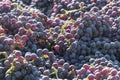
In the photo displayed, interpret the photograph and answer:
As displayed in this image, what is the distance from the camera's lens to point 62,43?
6.41ft

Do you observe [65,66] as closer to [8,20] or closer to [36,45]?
[36,45]

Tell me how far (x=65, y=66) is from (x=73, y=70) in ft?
0.15

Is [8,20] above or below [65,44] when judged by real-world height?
above

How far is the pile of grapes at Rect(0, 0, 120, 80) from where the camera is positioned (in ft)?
5.47

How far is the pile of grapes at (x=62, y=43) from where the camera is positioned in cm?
167

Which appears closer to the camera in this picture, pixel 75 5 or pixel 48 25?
pixel 48 25

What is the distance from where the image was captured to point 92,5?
7.62 ft

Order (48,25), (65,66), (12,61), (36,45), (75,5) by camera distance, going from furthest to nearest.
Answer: (75,5)
(48,25)
(36,45)
(65,66)
(12,61)

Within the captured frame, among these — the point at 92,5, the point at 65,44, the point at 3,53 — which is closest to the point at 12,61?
the point at 3,53

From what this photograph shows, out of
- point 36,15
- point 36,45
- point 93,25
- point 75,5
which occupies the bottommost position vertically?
point 36,45

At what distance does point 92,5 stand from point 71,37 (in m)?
0.44

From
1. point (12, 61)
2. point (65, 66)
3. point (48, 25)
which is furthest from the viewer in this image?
point (48, 25)

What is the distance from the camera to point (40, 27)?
2.03 meters

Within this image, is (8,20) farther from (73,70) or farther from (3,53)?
(73,70)
